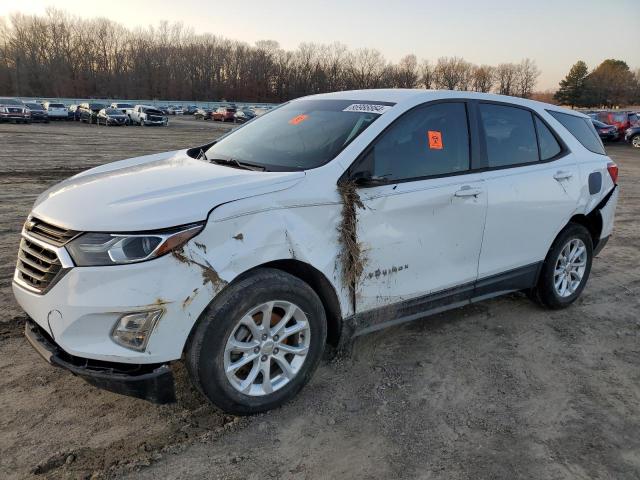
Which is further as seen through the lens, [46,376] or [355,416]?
[46,376]

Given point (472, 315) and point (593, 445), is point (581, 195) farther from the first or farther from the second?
point (593, 445)

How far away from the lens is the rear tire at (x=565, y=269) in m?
4.55

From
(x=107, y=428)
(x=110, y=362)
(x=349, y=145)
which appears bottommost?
(x=107, y=428)

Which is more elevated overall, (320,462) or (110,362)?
(110,362)

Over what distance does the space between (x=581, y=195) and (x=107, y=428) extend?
424 cm

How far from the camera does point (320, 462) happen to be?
8.71 ft

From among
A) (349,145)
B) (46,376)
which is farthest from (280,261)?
(46,376)

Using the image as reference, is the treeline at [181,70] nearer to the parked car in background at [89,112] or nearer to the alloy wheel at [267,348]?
the parked car in background at [89,112]

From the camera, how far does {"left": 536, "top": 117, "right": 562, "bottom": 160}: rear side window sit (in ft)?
14.4

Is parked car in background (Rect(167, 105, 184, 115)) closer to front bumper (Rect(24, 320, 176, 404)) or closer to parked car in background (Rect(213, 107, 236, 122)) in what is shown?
parked car in background (Rect(213, 107, 236, 122))

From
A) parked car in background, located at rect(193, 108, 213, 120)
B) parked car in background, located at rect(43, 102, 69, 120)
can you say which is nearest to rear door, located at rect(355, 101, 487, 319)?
parked car in background, located at rect(43, 102, 69, 120)

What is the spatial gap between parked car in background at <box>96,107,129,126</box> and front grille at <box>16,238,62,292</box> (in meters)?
39.4

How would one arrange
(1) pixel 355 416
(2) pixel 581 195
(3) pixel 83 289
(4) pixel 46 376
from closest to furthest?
1. (3) pixel 83 289
2. (1) pixel 355 416
3. (4) pixel 46 376
4. (2) pixel 581 195

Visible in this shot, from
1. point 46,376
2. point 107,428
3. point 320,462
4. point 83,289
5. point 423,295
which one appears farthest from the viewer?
point 423,295
